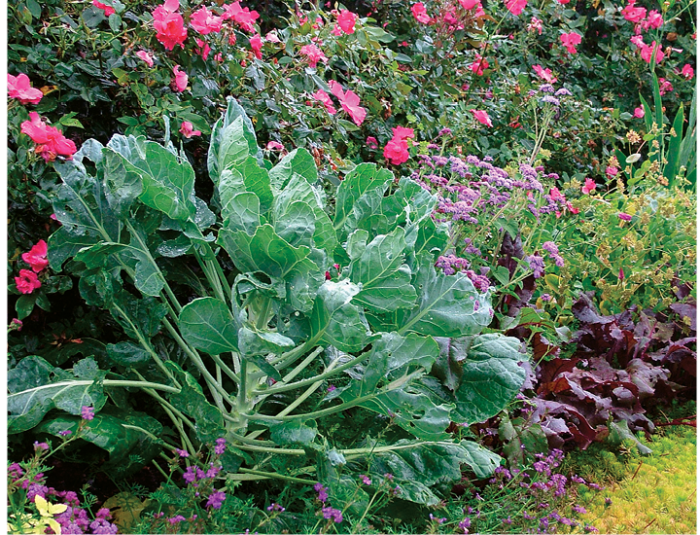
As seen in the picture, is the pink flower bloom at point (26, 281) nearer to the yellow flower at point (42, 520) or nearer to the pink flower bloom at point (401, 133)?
the yellow flower at point (42, 520)

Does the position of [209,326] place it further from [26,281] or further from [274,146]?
[274,146]

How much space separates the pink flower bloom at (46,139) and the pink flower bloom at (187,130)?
0.37 m

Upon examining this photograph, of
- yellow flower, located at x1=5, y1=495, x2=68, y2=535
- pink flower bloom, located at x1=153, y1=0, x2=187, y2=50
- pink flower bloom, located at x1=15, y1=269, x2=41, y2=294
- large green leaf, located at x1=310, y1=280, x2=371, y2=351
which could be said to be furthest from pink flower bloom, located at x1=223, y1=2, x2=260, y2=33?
yellow flower, located at x1=5, y1=495, x2=68, y2=535

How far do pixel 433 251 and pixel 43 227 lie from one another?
1.16 metres

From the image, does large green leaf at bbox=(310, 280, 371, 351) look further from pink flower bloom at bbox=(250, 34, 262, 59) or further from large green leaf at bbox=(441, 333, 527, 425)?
pink flower bloom at bbox=(250, 34, 262, 59)

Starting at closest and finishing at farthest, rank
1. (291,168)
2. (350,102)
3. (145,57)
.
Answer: (291,168)
(145,57)
(350,102)

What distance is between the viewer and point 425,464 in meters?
1.81

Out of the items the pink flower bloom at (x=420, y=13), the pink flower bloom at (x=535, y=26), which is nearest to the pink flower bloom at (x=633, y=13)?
the pink flower bloom at (x=535, y=26)

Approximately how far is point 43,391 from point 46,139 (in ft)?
2.12

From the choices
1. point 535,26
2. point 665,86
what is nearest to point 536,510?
point 535,26

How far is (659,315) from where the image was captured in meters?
3.35

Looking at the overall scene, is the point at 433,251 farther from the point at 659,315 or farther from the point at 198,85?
the point at 659,315

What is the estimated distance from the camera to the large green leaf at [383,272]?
151 cm

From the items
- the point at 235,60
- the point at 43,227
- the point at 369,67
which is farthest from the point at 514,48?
the point at 43,227
